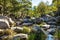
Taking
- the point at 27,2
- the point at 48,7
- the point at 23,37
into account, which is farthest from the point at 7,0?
the point at 48,7

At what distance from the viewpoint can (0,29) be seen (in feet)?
59.2

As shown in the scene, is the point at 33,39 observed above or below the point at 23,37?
above

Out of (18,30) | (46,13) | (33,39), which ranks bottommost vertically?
(46,13)

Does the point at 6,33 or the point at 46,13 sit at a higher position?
the point at 6,33

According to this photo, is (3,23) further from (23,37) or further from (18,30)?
(23,37)

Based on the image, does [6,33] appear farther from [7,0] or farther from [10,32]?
[7,0]

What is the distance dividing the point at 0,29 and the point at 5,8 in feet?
43.5

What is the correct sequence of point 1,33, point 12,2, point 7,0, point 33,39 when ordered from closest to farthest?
Result: point 33,39
point 1,33
point 7,0
point 12,2

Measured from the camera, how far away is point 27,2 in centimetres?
3541

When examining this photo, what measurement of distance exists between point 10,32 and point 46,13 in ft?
119

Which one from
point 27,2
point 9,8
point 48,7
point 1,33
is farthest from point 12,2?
point 48,7

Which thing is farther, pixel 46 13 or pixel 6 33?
pixel 46 13

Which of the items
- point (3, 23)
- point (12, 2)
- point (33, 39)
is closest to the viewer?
point (33, 39)

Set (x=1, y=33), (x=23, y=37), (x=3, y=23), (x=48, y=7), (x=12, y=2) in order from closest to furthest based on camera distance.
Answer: (x=23, y=37) < (x=1, y=33) < (x=3, y=23) < (x=12, y=2) < (x=48, y=7)
